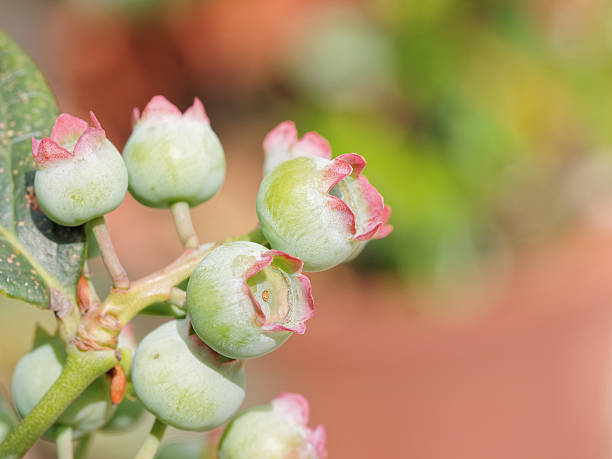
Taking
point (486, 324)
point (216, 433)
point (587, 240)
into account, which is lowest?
point (486, 324)

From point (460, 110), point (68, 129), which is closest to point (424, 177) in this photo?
point (460, 110)

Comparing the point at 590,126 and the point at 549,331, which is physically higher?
the point at 590,126

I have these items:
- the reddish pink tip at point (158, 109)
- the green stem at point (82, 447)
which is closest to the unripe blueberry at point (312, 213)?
the reddish pink tip at point (158, 109)

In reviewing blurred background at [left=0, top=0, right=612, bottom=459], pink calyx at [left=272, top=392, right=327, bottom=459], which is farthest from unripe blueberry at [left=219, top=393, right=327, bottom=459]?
blurred background at [left=0, top=0, right=612, bottom=459]

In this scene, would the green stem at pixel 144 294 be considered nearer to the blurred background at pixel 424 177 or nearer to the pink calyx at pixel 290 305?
the pink calyx at pixel 290 305

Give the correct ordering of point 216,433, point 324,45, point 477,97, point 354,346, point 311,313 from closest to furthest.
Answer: point 311,313, point 216,433, point 354,346, point 477,97, point 324,45

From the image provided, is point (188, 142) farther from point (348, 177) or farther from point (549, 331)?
point (549, 331)

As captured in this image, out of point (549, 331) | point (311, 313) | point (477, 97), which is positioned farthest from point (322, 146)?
point (477, 97)
